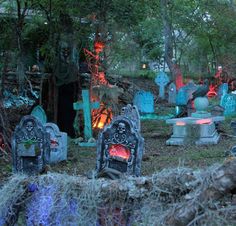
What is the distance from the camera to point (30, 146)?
8234mm

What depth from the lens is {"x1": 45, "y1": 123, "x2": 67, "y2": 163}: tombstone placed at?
950 centimetres

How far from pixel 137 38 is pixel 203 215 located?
2973 centimetres

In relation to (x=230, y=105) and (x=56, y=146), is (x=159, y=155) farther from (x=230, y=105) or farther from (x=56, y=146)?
(x=230, y=105)

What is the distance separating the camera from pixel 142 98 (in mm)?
16609

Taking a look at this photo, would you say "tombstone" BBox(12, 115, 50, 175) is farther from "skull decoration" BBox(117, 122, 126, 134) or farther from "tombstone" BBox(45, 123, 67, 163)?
"skull decoration" BBox(117, 122, 126, 134)

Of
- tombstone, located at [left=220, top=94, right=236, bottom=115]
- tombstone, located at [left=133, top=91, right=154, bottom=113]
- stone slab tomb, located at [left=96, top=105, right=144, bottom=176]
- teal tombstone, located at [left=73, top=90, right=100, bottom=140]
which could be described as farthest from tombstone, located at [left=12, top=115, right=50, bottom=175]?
tombstone, located at [left=220, top=94, right=236, bottom=115]

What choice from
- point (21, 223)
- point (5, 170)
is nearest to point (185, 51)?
point (5, 170)

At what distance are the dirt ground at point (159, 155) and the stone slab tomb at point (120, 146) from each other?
0.52 m

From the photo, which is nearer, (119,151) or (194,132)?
(119,151)

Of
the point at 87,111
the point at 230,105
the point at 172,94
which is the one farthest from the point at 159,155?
the point at 172,94

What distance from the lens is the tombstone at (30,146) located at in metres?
8.22

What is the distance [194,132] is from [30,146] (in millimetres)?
4473

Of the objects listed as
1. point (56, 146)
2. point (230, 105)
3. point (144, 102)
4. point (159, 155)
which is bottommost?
point (159, 155)

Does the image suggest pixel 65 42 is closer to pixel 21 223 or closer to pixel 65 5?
pixel 65 5
